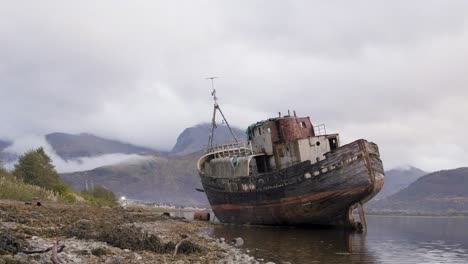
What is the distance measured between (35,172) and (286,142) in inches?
1250

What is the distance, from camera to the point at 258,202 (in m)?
38.0

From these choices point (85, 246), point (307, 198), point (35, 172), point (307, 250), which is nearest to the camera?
point (85, 246)

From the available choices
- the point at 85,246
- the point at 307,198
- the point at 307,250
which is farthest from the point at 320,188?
the point at 85,246

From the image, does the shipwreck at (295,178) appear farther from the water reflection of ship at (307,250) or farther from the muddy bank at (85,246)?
the muddy bank at (85,246)

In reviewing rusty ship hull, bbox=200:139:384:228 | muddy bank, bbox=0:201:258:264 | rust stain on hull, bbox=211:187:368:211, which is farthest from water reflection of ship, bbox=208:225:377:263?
rusty ship hull, bbox=200:139:384:228

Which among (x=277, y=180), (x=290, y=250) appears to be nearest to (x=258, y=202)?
(x=277, y=180)

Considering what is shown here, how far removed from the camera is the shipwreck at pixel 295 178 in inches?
1296

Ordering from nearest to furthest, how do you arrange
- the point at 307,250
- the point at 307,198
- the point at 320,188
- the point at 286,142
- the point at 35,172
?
the point at 307,250
the point at 320,188
the point at 307,198
the point at 286,142
the point at 35,172

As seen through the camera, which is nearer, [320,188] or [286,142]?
[320,188]

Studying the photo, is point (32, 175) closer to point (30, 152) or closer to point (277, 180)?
point (30, 152)

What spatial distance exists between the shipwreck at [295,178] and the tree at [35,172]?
20.6 m

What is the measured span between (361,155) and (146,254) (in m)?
23.1

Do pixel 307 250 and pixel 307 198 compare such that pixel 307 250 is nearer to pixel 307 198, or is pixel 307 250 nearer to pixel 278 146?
pixel 307 198

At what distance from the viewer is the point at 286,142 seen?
3812 cm
